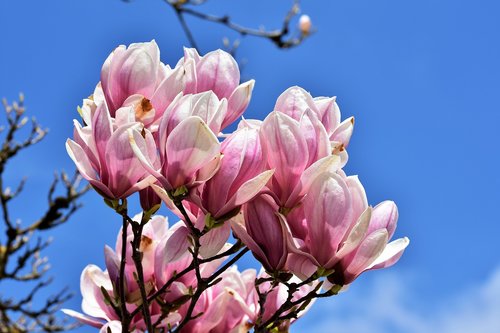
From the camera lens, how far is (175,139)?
71cm

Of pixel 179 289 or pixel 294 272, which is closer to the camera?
pixel 294 272

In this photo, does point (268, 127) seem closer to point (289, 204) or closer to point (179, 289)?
point (289, 204)

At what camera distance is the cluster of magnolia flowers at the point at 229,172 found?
719 mm

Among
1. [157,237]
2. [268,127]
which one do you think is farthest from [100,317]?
[268,127]

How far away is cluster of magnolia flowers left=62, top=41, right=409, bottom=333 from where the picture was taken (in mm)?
719

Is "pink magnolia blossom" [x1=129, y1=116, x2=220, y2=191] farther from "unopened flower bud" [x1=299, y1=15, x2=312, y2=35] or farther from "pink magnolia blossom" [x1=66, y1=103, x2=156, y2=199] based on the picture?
"unopened flower bud" [x1=299, y1=15, x2=312, y2=35]

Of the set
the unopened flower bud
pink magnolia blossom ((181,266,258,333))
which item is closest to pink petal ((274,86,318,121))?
pink magnolia blossom ((181,266,258,333))

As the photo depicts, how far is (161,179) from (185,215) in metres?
0.06

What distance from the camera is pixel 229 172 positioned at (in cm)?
72

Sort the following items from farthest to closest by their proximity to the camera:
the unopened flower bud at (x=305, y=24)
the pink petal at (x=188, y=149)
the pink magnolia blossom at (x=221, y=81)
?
the unopened flower bud at (x=305, y=24)
the pink magnolia blossom at (x=221, y=81)
the pink petal at (x=188, y=149)

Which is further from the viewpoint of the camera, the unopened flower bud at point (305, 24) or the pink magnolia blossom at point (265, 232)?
the unopened flower bud at point (305, 24)

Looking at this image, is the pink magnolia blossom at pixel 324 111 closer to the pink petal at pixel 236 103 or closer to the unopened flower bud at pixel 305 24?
the pink petal at pixel 236 103

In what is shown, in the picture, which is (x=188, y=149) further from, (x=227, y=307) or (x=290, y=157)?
(x=227, y=307)

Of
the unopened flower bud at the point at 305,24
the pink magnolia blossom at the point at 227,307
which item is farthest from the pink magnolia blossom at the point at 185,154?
the unopened flower bud at the point at 305,24
